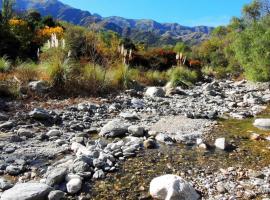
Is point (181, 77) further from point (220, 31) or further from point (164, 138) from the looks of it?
point (220, 31)

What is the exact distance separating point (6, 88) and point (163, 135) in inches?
228

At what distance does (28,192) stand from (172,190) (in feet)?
5.55

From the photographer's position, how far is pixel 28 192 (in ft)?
14.4

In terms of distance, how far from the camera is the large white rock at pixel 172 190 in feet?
14.8

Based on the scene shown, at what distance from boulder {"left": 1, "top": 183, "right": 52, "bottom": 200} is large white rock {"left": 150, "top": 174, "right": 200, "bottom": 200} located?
131cm

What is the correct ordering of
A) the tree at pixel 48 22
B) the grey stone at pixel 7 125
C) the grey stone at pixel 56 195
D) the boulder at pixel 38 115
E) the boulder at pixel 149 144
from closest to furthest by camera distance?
1. the grey stone at pixel 56 195
2. the boulder at pixel 149 144
3. the grey stone at pixel 7 125
4. the boulder at pixel 38 115
5. the tree at pixel 48 22

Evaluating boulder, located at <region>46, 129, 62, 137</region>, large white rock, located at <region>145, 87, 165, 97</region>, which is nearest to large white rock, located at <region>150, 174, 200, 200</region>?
boulder, located at <region>46, 129, 62, 137</region>

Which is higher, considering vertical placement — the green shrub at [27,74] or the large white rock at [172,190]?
the green shrub at [27,74]

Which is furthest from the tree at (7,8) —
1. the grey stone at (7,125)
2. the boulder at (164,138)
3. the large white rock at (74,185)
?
the large white rock at (74,185)

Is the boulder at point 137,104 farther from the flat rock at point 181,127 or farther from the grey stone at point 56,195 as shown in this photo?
the grey stone at point 56,195

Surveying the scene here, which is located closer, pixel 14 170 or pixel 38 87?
pixel 14 170

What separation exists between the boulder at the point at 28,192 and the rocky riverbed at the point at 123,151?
1 cm

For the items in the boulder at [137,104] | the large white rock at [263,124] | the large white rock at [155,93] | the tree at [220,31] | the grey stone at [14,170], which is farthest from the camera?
the tree at [220,31]

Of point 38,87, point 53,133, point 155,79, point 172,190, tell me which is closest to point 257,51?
point 155,79
